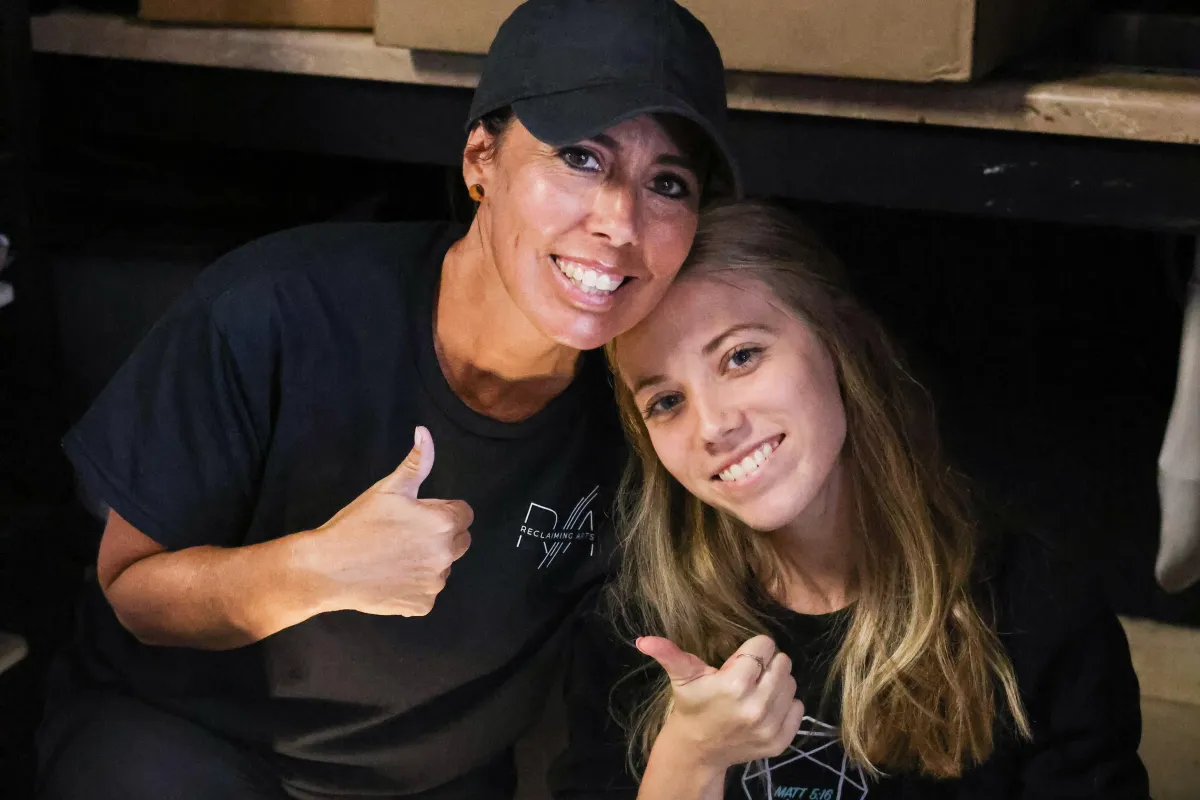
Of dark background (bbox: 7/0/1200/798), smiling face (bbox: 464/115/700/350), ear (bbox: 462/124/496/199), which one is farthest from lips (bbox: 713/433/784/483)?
dark background (bbox: 7/0/1200/798)

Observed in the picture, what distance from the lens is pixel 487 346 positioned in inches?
32.5

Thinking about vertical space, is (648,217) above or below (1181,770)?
above

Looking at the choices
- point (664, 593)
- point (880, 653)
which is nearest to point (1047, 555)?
point (880, 653)

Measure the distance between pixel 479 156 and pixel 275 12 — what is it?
0.83 ft

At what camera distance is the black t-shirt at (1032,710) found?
771 mm

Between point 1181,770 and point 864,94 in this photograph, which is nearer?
point 864,94

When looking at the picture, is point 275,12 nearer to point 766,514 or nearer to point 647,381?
point 647,381

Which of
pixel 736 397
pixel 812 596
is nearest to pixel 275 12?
pixel 736 397

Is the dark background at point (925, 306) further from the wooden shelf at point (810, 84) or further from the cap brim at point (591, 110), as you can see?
the cap brim at point (591, 110)

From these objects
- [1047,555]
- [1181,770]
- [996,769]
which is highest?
[1047,555]

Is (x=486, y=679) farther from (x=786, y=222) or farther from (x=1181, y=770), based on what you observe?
(x=1181, y=770)

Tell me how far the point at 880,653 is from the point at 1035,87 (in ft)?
1.17

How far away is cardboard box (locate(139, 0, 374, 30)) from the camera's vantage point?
922 millimetres

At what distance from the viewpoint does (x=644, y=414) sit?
2.65ft
